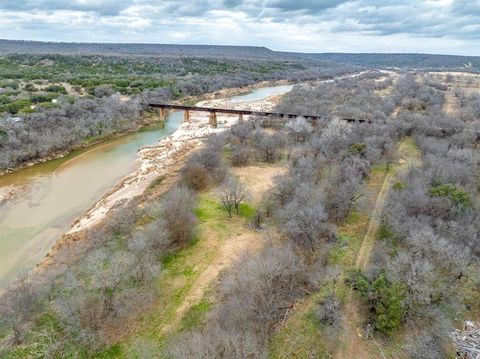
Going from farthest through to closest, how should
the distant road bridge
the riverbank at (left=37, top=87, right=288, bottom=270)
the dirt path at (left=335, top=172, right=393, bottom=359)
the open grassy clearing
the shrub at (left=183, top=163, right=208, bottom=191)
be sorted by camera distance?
the distant road bridge → the shrub at (left=183, top=163, right=208, bottom=191) → the riverbank at (left=37, top=87, right=288, bottom=270) → the open grassy clearing → the dirt path at (left=335, top=172, right=393, bottom=359)

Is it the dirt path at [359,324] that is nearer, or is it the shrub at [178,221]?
the dirt path at [359,324]

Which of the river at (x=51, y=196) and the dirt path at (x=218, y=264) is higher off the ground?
the dirt path at (x=218, y=264)

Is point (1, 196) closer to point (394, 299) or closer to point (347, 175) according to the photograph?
point (347, 175)

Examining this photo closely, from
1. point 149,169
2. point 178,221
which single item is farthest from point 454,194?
point 149,169

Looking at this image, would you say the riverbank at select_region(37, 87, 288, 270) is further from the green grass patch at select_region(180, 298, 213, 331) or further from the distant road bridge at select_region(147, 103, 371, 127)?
the green grass patch at select_region(180, 298, 213, 331)

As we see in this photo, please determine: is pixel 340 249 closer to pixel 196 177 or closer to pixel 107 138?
pixel 196 177

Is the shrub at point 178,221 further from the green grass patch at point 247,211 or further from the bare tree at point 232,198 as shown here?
the green grass patch at point 247,211

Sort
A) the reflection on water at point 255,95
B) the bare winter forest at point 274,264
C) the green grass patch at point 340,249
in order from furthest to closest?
the reflection on water at point 255,95, the green grass patch at point 340,249, the bare winter forest at point 274,264

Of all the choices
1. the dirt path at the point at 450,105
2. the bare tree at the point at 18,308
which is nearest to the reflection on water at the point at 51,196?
the bare tree at the point at 18,308

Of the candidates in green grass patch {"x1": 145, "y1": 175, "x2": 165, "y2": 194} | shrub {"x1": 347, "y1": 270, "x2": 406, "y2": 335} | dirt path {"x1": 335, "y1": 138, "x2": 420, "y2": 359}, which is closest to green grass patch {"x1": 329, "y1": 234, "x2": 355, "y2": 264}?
dirt path {"x1": 335, "y1": 138, "x2": 420, "y2": 359}
